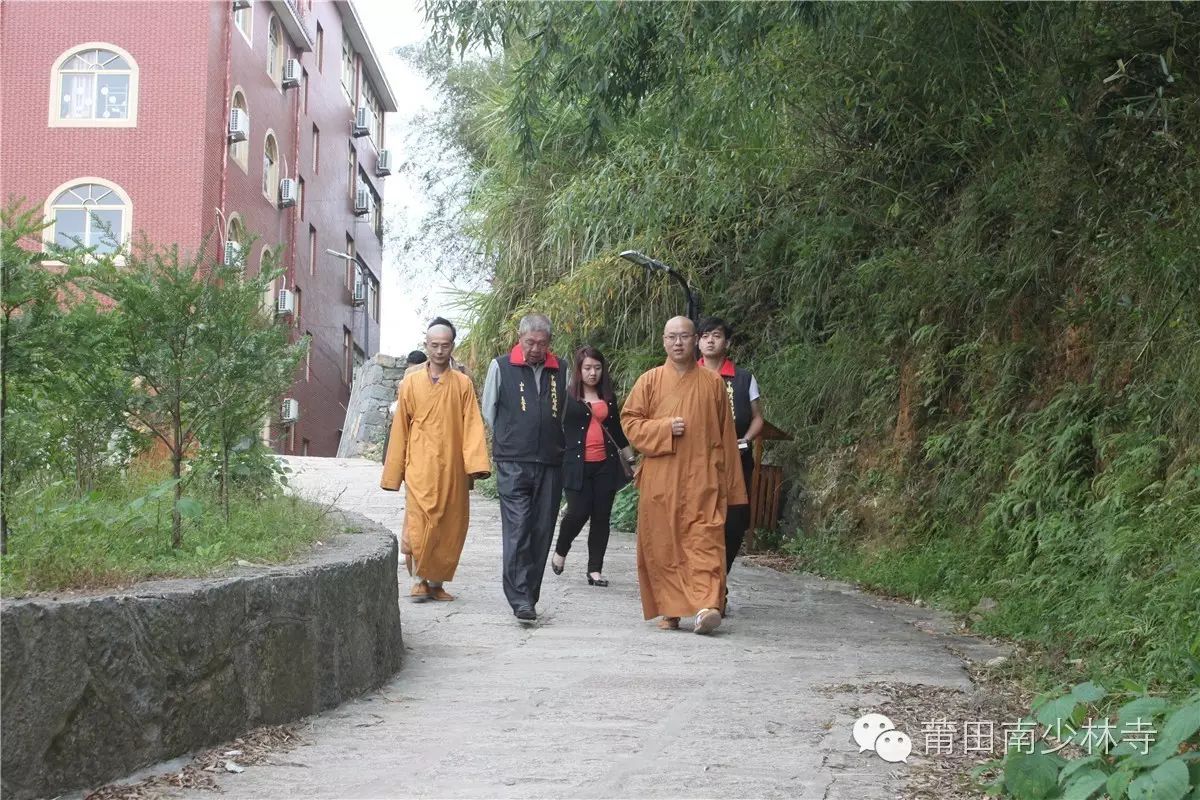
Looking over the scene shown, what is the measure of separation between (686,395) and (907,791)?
3.98 metres

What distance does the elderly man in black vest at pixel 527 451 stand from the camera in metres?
8.16

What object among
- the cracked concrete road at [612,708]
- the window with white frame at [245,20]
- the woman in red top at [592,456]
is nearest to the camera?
the cracked concrete road at [612,708]

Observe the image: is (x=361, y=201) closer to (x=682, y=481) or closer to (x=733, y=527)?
(x=733, y=527)

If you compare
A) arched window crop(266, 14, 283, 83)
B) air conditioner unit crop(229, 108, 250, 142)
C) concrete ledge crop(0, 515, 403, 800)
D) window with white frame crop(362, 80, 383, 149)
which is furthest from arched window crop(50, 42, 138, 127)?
concrete ledge crop(0, 515, 403, 800)

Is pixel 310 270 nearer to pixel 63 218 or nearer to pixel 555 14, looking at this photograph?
pixel 63 218

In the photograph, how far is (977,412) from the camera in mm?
10445

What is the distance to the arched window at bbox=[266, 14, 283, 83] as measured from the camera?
96.3 ft

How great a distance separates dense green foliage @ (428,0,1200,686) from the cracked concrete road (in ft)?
3.50

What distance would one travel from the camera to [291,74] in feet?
101

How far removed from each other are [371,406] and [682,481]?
24410 millimetres

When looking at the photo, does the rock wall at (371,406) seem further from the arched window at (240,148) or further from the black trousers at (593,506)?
the black trousers at (593,506)

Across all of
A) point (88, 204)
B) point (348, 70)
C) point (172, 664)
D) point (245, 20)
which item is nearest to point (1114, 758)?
point (172, 664)

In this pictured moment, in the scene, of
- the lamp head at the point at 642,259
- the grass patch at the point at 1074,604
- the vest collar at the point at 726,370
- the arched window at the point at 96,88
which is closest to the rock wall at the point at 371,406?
the arched window at the point at 96,88

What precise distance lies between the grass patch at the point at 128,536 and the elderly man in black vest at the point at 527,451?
130 cm
